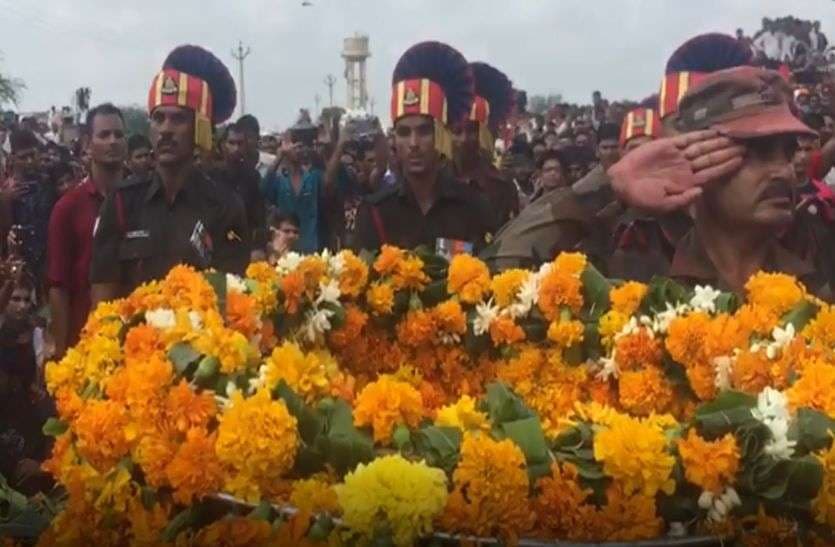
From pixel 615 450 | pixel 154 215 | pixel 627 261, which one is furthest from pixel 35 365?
pixel 615 450

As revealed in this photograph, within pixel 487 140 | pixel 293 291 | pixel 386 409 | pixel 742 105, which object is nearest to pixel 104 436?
pixel 386 409

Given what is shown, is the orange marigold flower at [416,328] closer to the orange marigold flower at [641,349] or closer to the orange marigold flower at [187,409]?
the orange marigold flower at [641,349]

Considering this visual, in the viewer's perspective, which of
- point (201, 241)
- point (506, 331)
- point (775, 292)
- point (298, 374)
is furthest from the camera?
point (201, 241)

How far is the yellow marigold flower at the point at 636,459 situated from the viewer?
2619 mm

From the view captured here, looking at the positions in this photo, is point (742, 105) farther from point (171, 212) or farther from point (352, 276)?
point (171, 212)

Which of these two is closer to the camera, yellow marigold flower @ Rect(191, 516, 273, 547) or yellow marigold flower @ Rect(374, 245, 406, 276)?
yellow marigold flower @ Rect(191, 516, 273, 547)

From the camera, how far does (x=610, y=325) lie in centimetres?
366

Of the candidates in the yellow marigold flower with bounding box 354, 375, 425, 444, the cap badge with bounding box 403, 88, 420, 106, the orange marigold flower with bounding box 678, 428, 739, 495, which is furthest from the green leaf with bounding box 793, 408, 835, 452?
the cap badge with bounding box 403, 88, 420, 106

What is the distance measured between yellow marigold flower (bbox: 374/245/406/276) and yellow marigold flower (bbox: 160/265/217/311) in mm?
517

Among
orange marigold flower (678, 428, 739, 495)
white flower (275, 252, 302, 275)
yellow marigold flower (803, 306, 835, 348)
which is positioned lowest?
orange marigold flower (678, 428, 739, 495)

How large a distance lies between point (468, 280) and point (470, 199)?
4.52ft

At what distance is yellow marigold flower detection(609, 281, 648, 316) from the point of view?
363 centimetres

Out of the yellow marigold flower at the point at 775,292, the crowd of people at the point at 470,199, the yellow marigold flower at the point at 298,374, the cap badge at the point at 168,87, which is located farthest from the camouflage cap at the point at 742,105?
the cap badge at the point at 168,87

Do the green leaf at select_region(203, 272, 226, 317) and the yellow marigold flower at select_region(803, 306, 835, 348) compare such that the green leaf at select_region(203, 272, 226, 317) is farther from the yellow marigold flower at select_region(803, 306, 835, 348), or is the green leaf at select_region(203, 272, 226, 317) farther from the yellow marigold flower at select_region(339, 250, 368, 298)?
the yellow marigold flower at select_region(803, 306, 835, 348)
